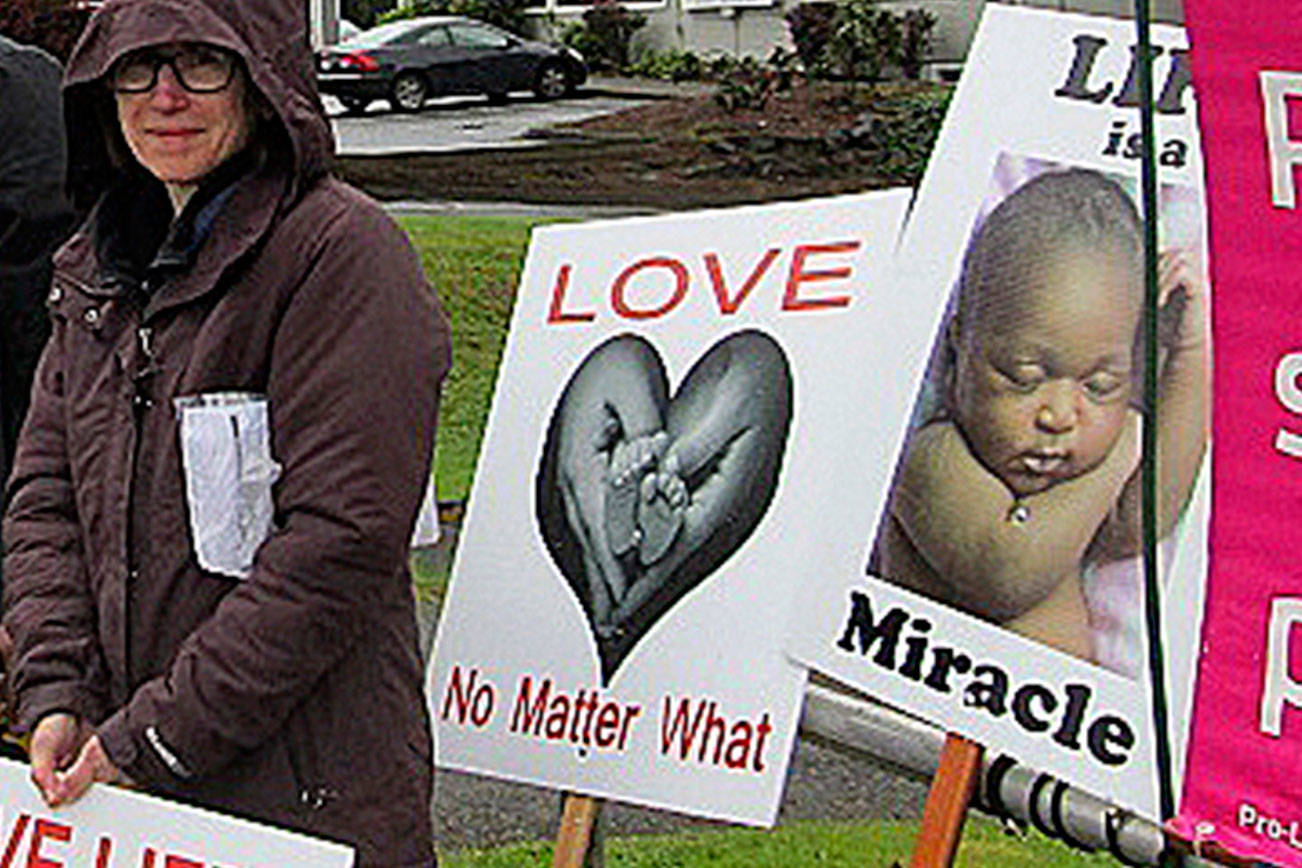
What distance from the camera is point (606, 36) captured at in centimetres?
3419

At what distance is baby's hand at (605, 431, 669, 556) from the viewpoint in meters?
3.61

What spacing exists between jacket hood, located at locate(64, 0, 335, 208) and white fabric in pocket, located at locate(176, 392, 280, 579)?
0.29 metres

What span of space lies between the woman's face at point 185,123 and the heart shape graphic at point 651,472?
0.79 m

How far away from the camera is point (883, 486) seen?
10.7 ft

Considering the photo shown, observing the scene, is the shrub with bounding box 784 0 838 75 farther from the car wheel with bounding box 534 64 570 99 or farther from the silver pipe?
the silver pipe

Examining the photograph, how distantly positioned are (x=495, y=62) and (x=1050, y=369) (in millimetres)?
27353

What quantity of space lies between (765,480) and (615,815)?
2.45 m

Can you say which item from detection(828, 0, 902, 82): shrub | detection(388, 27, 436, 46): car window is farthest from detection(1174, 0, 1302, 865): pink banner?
detection(388, 27, 436, 46): car window

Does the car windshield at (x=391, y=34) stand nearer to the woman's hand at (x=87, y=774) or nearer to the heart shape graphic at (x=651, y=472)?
the heart shape graphic at (x=651, y=472)

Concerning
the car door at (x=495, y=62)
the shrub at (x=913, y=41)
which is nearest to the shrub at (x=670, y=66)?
the car door at (x=495, y=62)

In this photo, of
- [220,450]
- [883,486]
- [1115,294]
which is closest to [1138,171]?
[1115,294]

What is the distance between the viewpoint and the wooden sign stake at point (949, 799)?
3189mm

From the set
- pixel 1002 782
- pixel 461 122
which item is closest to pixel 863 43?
pixel 461 122

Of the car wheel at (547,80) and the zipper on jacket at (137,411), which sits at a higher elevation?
the zipper on jacket at (137,411)
